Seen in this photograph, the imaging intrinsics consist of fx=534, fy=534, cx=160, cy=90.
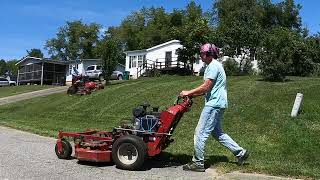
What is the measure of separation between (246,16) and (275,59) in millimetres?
36162

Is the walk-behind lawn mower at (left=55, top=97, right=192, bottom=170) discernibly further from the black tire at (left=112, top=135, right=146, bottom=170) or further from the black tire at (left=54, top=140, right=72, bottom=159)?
the black tire at (left=54, top=140, right=72, bottom=159)

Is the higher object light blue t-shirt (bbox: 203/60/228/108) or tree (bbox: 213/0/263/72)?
tree (bbox: 213/0/263/72)

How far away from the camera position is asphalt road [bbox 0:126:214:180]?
8.62 metres

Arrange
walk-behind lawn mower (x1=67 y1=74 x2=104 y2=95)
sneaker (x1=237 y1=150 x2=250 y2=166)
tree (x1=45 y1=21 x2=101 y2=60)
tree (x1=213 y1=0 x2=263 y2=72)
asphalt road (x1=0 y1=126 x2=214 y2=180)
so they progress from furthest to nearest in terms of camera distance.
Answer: tree (x1=45 y1=21 x2=101 y2=60) < tree (x1=213 y1=0 x2=263 y2=72) < walk-behind lawn mower (x1=67 y1=74 x2=104 y2=95) < sneaker (x1=237 y1=150 x2=250 y2=166) < asphalt road (x1=0 y1=126 x2=214 y2=180)

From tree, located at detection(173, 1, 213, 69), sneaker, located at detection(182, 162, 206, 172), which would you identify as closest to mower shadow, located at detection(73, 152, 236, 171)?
sneaker, located at detection(182, 162, 206, 172)

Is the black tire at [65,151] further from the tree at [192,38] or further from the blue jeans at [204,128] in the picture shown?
the tree at [192,38]

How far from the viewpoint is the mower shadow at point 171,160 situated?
9.62 meters

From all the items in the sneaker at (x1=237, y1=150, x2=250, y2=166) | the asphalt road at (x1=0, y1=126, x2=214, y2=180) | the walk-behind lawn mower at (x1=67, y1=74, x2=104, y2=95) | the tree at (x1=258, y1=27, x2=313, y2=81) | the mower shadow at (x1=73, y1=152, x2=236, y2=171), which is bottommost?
the asphalt road at (x1=0, y1=126, x2=214, y2=180)

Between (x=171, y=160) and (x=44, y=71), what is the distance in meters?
61.2

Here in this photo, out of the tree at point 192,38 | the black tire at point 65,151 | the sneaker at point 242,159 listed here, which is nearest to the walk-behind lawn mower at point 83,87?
the tree at point 192,38

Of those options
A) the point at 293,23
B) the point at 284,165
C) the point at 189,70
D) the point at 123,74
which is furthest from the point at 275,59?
the point at 293,23

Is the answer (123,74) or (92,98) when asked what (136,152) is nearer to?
(92,98)

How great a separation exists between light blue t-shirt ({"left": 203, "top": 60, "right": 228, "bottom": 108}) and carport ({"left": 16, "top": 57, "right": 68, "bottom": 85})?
59564mm

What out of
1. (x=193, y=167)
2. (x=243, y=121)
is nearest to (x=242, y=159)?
(x=193, y=167)
